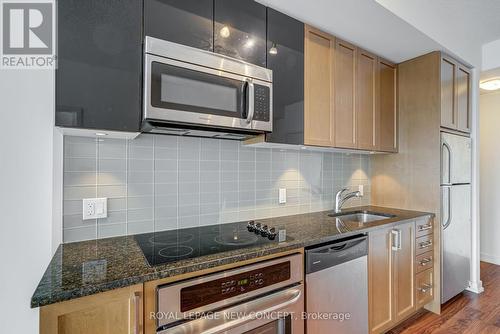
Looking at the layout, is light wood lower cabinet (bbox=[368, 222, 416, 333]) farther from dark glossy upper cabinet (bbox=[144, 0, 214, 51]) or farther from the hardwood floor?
dark glossy upper cabinet (bbox=[144, 0, 214, 51])

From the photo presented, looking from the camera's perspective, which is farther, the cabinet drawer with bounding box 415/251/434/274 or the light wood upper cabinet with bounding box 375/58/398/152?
the light wood upper cabinet with bounding box 375/58/398/152

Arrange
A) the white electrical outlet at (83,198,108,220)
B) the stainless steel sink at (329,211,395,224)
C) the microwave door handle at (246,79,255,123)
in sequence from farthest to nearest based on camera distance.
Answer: the stainless steel sink at (329,211,395,224)
the microwave door handle at (246,79,255,123)
the white electrical outlet at (83,198,108,220)

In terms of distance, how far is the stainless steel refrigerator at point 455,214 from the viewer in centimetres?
237

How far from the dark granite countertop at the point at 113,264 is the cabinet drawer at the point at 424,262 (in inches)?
37.0

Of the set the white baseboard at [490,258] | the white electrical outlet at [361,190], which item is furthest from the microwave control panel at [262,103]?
the white baseboard at [490,258]

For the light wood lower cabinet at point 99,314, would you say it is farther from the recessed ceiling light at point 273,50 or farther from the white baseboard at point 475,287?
the white baseboard at point 475,287

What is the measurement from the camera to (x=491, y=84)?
125 inches

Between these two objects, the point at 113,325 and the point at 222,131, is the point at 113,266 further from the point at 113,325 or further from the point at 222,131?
the point at 222,131

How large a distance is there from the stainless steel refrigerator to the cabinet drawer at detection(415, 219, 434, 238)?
0.14m

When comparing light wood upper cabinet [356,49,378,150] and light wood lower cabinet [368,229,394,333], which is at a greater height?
light wood upper cabinet [356,49,378,150]

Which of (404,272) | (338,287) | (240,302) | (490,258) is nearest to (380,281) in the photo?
(404,272)

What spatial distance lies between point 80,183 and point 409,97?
279cm

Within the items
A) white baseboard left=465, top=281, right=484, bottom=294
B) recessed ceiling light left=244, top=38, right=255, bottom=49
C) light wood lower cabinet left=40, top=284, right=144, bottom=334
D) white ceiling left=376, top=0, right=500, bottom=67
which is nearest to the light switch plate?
recessed ceiling light left=244, top=38, right=255, bottom=49

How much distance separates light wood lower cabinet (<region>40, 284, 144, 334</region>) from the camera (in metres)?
0.85
